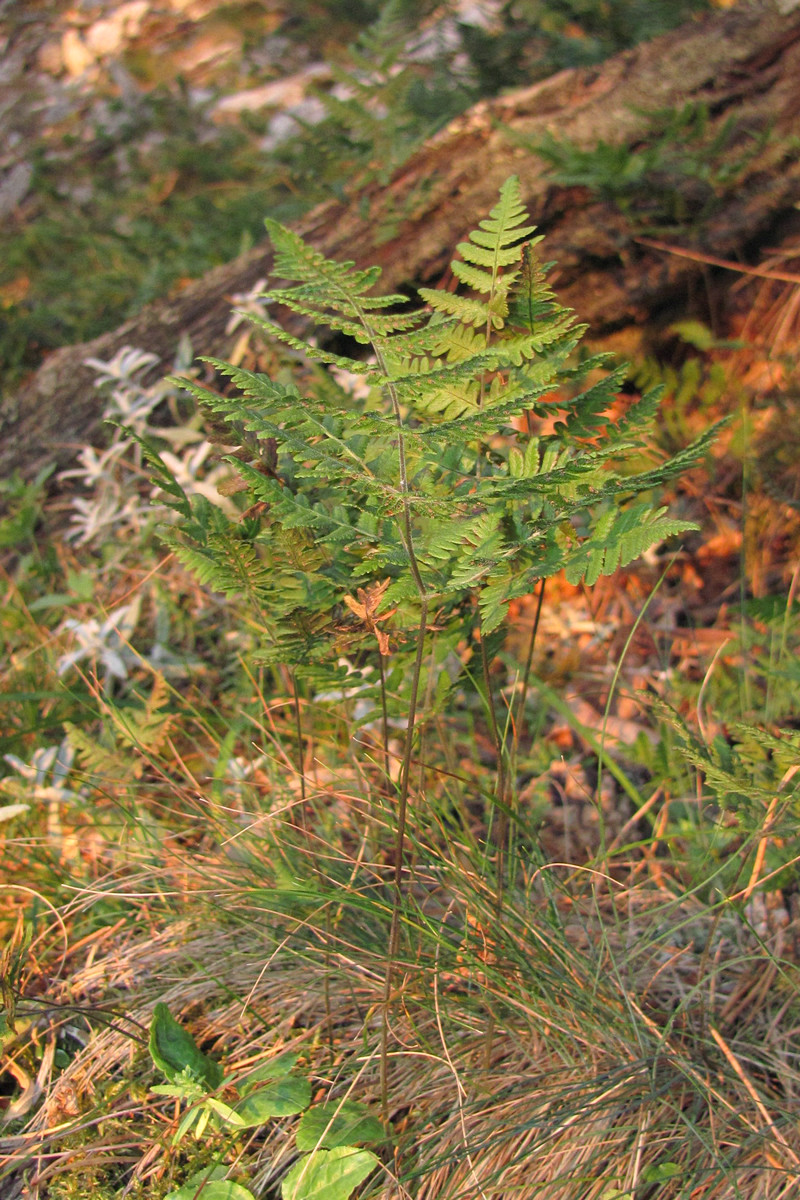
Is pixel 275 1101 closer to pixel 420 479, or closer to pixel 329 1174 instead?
pixel 329 1174

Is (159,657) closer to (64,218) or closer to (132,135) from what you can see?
(64,218)

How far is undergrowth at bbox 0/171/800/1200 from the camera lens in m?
1.23

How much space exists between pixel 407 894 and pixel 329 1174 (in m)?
0.49

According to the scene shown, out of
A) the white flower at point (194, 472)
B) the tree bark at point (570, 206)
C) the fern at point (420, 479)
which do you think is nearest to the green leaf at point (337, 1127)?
the fern at point (420, 479)

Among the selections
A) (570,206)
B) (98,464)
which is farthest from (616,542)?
(570,206)

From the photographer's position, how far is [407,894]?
1734 mm

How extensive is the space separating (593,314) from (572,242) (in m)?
0.23

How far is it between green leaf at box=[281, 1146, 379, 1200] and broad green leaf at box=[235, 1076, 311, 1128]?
0.29 feet

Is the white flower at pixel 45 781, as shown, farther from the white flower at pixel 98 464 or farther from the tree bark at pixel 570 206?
the tree bark at pixel 570 206

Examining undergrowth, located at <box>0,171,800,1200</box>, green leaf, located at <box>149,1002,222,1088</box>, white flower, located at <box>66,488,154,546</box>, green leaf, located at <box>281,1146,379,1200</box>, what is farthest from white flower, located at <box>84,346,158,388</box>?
green leaf, located at <box>281,1146,379,1200</box>

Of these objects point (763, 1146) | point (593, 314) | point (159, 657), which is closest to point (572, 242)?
point (593, 314)

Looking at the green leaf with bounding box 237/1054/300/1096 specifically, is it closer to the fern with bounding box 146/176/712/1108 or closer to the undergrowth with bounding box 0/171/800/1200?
the undergrowth with bounding box 0/171/800/1200

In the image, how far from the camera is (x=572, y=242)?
2.94 m

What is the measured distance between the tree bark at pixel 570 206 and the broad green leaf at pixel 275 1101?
2.26 m
